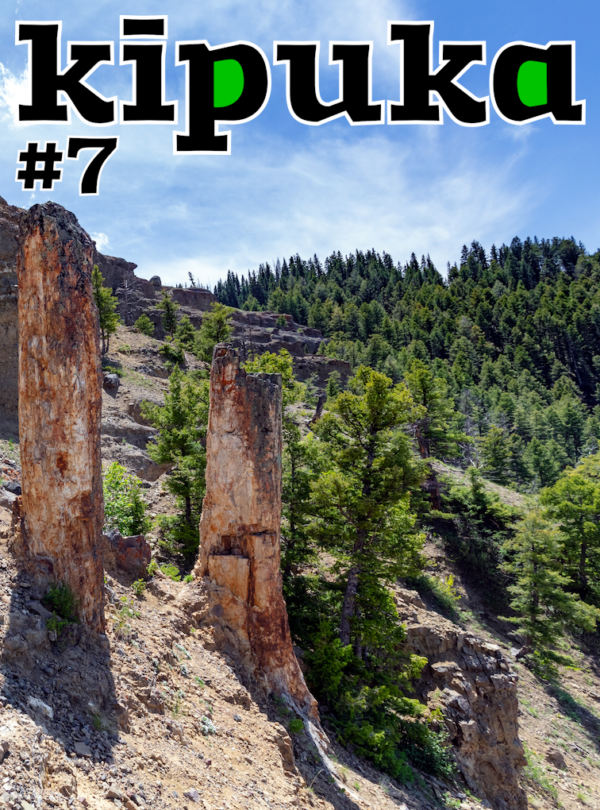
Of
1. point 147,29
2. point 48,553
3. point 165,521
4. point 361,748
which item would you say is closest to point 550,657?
point 361,748

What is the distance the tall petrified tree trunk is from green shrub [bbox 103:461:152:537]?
618 centimetres

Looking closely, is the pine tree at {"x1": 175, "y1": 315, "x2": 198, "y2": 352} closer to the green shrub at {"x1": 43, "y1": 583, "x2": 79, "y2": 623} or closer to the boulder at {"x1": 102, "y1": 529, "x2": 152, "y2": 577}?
the boulder at {"x1": 102, "y1": 529, "x2": 152, "y2": 577}

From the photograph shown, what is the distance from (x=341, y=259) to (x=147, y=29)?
562ft

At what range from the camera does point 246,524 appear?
38.1ft

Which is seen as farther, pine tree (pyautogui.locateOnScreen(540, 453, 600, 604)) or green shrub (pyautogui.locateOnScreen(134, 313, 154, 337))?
green shrub (pyautogui.locateOnScreen(134, 313, 154, 337))

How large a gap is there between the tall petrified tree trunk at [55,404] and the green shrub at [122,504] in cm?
618

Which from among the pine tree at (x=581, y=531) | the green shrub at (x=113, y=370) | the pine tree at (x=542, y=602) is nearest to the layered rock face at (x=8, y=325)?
the green shrub at (x=113, y=370)

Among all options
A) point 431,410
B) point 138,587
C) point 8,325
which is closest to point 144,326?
point 431,410

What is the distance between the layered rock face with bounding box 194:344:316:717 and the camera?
11.2 m

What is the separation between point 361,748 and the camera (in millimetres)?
12633

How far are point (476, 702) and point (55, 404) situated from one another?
1671 cm

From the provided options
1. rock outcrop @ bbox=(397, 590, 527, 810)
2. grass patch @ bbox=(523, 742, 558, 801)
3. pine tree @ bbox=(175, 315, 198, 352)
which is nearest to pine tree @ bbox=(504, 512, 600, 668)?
grass patch @ bbox=(523, 742, 558, 801)

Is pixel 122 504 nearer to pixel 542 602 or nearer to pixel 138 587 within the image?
pixel 138 587

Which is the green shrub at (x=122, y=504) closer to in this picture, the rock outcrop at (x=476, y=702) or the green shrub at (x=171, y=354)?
the rock outcrop at (x=476, y=702)
